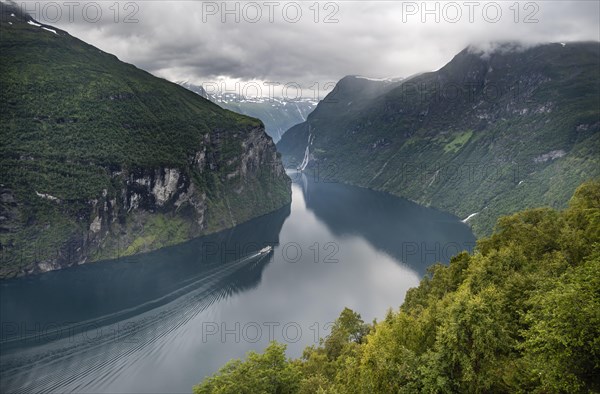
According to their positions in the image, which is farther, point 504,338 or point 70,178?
point 70,178

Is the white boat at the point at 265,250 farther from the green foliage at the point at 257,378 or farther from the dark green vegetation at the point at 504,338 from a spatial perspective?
the green foliage at the point at 257,378

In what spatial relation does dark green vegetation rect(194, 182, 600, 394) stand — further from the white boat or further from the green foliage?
the white boat

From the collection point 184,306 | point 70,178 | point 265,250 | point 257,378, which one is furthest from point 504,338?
point 70,178

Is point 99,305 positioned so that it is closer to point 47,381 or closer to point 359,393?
point 47,381

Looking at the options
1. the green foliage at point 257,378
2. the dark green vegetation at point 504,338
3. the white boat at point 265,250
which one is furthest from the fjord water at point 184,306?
the dark green vegetation at point 504,338

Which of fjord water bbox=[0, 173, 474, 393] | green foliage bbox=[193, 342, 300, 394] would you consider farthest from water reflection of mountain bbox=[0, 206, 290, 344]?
green foliage bbox=[193, 342, 300, 394]

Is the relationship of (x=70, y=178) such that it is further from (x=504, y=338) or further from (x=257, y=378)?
(x=504, y=338)
